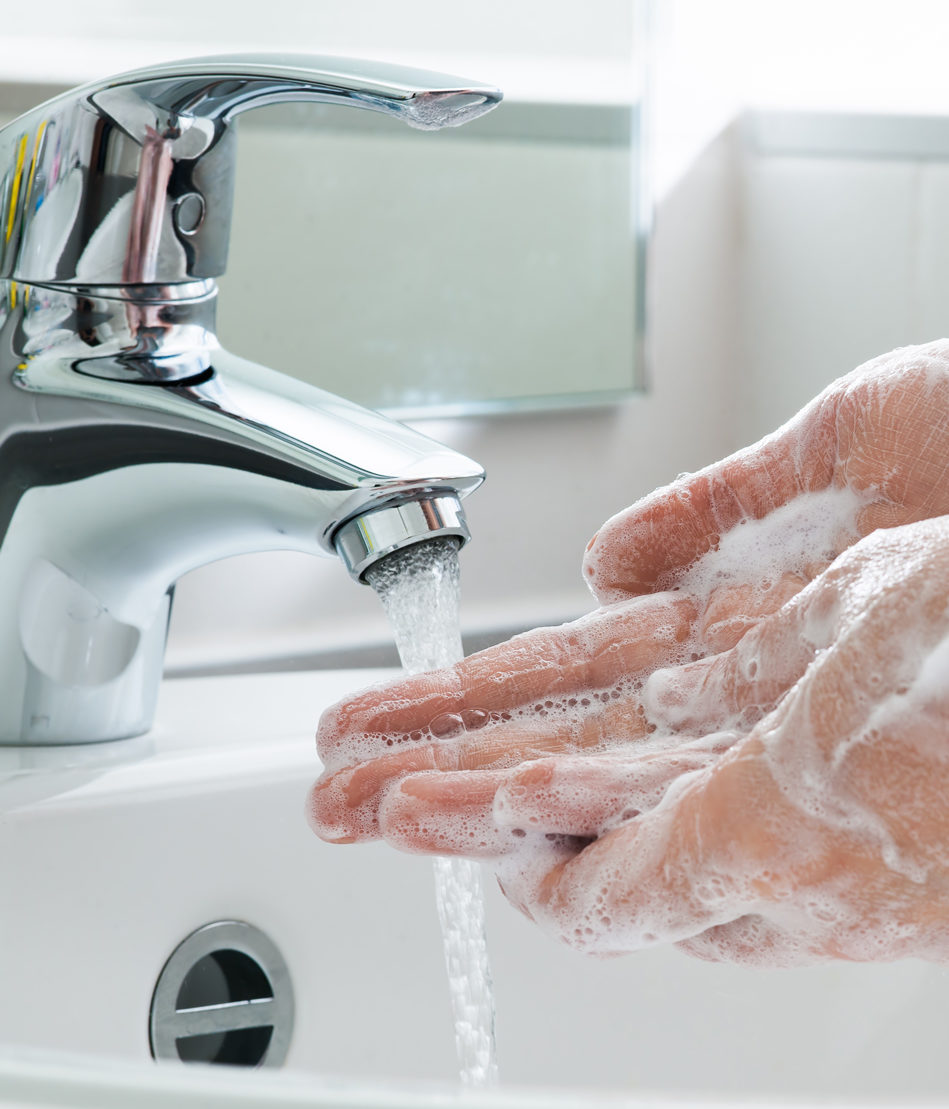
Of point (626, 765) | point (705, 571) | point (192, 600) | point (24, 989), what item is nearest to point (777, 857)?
point (626, 765)

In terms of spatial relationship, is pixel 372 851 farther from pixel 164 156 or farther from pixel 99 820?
pixel 164 156

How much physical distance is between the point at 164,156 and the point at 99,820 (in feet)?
0.76

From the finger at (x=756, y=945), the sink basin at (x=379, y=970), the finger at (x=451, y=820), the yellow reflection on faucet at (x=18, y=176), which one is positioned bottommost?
the sink basin at (x=379, y=970)

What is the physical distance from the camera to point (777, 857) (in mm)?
286

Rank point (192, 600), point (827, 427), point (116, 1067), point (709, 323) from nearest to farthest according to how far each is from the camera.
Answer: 1. point (116, 1067)
2. point (827, 427)
3. point (192, 600)
4. point (709, 323)

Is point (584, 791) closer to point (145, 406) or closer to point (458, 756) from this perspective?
point (458, 756)

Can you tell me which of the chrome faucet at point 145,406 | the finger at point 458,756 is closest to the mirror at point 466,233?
the chrome faucet at point 145,406

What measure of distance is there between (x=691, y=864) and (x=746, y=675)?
0.28 feet

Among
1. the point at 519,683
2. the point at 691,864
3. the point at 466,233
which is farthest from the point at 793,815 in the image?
the point at 466,233

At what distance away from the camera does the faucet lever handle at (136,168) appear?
386 millimetres

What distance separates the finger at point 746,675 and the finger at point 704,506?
0.15 ft

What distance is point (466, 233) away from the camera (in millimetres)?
778

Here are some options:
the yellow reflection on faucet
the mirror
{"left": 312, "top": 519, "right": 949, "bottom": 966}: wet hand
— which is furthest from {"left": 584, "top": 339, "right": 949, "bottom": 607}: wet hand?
the mirror

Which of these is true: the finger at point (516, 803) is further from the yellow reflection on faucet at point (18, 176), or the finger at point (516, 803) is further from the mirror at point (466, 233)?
the mirror at point (466, 233)
